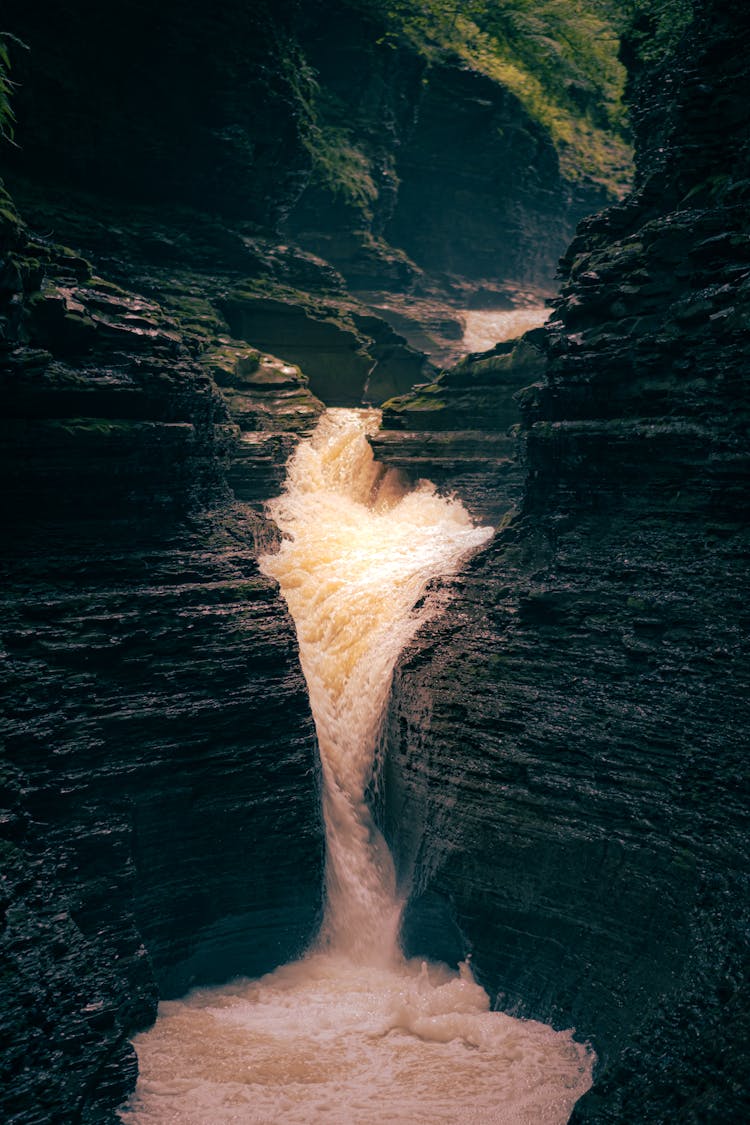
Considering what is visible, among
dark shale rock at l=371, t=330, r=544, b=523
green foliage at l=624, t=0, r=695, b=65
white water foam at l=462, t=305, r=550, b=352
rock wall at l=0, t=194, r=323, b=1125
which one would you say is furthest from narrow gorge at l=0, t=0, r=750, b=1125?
white water foam at l=462, t=305, r=550, b=352

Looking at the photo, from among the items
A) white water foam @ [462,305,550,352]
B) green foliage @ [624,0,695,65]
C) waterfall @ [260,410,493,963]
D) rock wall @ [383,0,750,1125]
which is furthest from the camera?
white water foam @ [462,305,550,352]

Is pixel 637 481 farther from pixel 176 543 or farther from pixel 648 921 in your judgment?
pixel 176 543

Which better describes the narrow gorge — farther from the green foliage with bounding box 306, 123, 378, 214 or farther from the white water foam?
the white water foam

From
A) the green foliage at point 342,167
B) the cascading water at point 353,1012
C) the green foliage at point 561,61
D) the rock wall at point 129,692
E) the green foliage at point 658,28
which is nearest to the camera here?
the cascading water at point 353,1012

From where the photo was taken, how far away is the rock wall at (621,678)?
13086 millimetres

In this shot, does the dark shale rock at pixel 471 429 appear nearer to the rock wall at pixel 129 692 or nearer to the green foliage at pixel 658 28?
the green foliage at pixel 658 28

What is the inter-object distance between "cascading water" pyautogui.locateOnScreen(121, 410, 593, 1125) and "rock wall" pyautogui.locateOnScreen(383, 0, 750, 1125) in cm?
61

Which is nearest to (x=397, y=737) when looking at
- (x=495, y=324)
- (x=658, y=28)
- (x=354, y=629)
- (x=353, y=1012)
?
(x=354, y=629)

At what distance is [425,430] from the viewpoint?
2875cm

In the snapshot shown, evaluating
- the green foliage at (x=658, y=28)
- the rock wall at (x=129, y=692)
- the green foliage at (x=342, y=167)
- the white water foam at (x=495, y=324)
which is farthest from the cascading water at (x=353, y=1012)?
the white water foam at (x=495, y=324)

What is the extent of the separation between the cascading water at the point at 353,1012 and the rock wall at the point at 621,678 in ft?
1.99

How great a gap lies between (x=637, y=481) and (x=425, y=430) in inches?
521

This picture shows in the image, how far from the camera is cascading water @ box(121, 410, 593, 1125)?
1227cm

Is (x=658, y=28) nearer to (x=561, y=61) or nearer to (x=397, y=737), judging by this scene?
(x=397, y=737)
